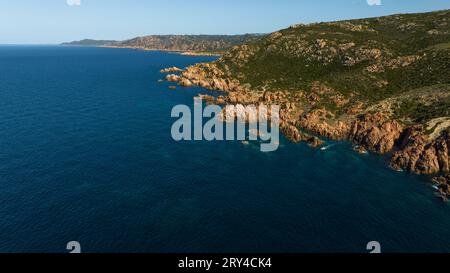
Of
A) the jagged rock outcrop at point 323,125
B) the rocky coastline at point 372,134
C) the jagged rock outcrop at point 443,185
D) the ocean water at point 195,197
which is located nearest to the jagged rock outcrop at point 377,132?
the rocky coastline at point 372,134

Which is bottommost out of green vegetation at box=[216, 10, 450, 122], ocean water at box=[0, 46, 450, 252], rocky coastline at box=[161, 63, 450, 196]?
ocean water at box=[0, 46, 450, 252]

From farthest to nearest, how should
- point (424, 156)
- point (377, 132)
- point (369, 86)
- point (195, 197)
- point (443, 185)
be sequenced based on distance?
1. point (369, 86)
2. point (377, 132)
3. point (424, 156)
4. point (443, 185)
5. point (195, 197)

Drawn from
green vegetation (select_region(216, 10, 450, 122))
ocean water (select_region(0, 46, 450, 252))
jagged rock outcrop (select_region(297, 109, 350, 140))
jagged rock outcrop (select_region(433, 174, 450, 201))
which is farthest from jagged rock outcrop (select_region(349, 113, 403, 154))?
jagged rock outcrop (select_region(433, 174, 450, 201))

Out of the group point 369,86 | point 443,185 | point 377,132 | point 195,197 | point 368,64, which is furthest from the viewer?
point 368,64

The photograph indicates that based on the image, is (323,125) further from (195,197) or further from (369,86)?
(195,197)

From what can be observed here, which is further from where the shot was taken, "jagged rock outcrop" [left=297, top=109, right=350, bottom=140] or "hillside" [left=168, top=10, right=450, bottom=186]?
"jagged rock outcrop" [left=297, top=109, right=350, bottom=140]

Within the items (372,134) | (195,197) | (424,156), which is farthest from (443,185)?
(195,197)

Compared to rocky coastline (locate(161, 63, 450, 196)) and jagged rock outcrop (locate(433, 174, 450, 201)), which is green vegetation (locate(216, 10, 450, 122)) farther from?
jagged rock outcrop (locate(433, 174, 450, 201))
